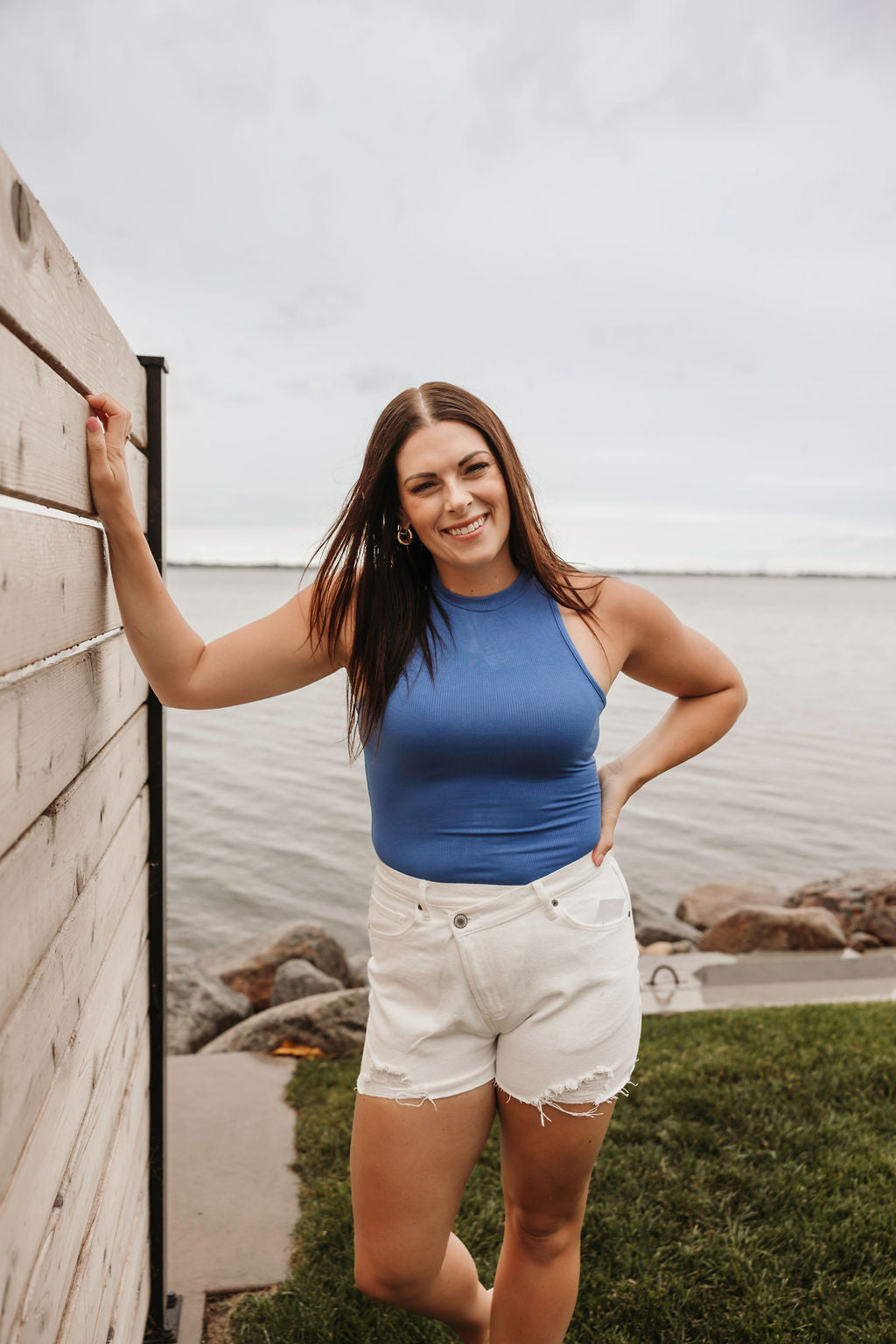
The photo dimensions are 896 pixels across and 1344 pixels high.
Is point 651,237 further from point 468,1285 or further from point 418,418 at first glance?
point 468,1285

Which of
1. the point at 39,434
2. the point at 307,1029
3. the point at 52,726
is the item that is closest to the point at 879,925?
the point at 307,1029

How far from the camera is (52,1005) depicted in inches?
52.6

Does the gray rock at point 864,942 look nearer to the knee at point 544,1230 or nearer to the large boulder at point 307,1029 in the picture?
the large boulder at point 307,1029

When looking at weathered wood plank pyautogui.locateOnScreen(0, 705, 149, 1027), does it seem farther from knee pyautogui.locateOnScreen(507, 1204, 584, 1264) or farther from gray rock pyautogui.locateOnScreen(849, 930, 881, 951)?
gray rock pyautogui.locateOnScreen(849, 930, 881, 951)

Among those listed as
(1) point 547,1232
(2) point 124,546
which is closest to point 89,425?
(2) point 124,546

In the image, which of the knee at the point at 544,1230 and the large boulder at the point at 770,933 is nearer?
the knee at the point at 544,1230

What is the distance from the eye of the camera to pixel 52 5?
3977mm

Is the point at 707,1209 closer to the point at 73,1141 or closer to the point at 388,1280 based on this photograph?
the point at 388,1280

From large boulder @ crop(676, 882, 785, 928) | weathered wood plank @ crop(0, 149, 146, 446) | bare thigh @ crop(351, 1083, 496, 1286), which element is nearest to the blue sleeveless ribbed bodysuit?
bare thigh @ crop(351, 1083, 496, 1286)

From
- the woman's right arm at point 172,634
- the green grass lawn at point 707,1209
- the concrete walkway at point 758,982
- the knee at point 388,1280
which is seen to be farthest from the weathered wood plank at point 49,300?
the concrete walkway at point 758,982

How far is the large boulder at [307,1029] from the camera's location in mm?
4820

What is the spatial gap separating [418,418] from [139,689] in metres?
0.92

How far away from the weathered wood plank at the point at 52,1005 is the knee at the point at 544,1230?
1.13 meters

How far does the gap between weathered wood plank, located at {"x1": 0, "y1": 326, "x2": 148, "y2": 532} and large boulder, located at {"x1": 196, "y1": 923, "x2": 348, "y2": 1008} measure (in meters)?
5.65
